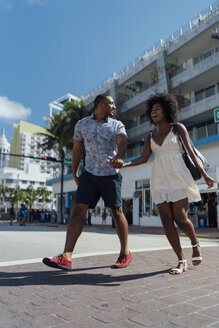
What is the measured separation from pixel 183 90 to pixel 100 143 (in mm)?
21840

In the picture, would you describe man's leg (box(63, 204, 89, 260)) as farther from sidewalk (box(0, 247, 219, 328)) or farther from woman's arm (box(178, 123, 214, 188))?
woman's arm (box(178, 123, 214, 188))

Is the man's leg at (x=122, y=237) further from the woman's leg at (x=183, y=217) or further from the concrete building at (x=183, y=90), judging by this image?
the concrete building at (x=183, y=90)

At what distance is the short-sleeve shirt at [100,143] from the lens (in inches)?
126

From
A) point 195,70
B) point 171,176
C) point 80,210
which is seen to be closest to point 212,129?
point 195,70

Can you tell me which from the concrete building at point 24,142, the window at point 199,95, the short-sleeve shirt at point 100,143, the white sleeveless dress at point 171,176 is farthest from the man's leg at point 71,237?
the concrete building at point 24,142

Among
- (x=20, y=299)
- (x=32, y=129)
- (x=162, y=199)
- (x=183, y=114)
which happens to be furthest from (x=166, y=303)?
(x=32, y=129)

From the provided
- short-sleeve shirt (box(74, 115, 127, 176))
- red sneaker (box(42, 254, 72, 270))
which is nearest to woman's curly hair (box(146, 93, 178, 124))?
short-sleeve shirt (box(74, 115, 127, 176))

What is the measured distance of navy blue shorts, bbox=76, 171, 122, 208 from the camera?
313 cm

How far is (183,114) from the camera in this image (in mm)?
22250

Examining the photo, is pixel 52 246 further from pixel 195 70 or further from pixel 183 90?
pixel 183 90

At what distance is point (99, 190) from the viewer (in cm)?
321

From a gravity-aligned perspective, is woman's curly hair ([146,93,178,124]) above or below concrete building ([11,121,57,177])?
below

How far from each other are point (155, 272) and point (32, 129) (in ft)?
488

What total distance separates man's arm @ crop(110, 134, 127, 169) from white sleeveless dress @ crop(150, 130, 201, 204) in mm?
382
